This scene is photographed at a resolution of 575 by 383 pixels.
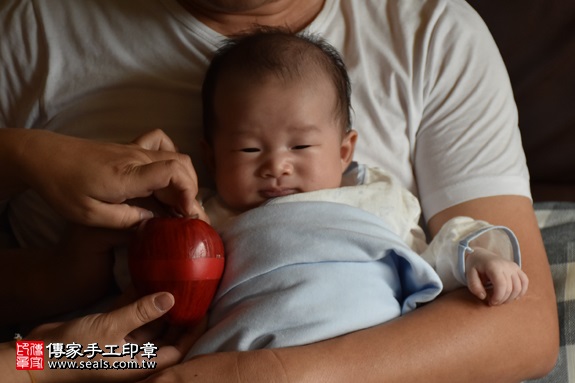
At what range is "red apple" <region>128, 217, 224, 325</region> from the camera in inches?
48.5

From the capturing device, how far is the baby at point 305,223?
1.27m

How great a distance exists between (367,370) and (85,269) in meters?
0.54

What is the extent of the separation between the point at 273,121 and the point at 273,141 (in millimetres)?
34

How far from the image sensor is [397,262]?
138 cm

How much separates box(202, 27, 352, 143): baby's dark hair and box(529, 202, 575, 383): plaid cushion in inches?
21.4

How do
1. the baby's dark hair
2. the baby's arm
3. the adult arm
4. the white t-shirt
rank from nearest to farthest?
1. the adult arm
2. the baby's arm
3. the baby's dark hair
4. the white t-shirt

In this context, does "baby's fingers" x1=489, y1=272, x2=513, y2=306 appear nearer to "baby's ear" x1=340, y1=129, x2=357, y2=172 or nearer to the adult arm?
the adult arm

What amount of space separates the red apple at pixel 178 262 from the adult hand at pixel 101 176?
2.1 inches

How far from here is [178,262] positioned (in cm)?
123

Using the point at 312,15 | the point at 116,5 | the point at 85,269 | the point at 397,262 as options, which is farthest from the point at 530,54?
the point at 85,269

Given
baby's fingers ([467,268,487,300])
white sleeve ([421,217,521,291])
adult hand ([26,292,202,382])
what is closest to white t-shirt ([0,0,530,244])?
white sleeve ([421,217,521,291])

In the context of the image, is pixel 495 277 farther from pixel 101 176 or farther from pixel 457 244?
pixel 101 176

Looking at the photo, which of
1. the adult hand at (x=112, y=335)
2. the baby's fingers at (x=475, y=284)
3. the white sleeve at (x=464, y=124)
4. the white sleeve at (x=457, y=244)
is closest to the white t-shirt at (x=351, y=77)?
the white sleeve at (x=464, y=124)

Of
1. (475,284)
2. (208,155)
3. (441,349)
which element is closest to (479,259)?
(475,284)
